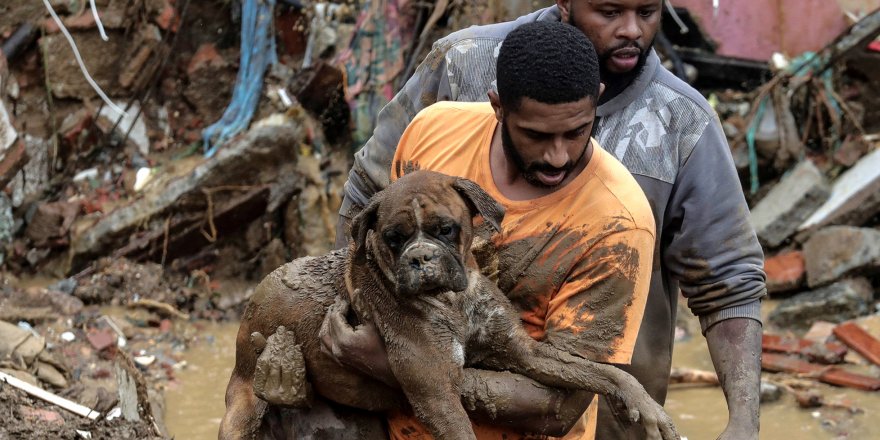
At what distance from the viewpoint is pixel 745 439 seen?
4.06 meters

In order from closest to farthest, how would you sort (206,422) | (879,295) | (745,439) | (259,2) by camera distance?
(745,439), (206,422), (879,295), (259,2)

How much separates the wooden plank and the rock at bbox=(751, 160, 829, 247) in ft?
4.44

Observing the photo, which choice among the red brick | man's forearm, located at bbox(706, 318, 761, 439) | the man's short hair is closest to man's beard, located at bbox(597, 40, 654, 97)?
man's forearm, located at bbox(706, 318, 761, 439)

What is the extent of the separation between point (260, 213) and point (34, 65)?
92.8 inches

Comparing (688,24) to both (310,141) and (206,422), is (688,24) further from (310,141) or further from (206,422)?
(206,422)

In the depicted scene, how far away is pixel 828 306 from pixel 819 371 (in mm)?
958

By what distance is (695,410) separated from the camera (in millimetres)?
8125

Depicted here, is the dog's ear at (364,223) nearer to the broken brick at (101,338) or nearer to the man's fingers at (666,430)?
the man's fingers at (666,430)

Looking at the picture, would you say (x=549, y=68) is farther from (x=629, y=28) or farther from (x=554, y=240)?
(x=629, y=28)

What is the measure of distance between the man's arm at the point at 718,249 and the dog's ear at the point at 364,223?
168cm

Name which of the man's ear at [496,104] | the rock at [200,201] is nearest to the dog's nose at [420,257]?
the man's ear at [496,104]

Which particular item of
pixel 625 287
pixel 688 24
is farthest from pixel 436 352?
pixel 688 24

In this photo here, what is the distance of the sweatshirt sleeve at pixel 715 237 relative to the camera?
4.47 m

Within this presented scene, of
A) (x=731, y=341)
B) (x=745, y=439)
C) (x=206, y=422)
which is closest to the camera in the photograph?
(x=745, y=439)
